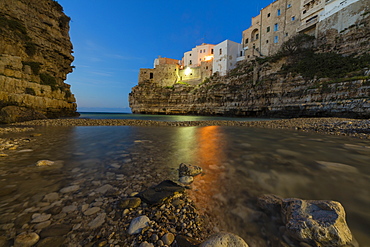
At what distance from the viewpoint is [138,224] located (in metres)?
1.57

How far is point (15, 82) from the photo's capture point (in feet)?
44.0

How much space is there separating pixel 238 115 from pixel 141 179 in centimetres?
3639

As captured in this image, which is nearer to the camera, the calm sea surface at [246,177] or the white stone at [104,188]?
the calm sea surface at [246,177]

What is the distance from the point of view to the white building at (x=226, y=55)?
47.7m

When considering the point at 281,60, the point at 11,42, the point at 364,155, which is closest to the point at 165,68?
the point at 281,60

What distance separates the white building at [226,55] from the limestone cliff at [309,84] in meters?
9.14

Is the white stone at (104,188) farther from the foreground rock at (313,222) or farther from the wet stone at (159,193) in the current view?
the foreground rock at (313,222)

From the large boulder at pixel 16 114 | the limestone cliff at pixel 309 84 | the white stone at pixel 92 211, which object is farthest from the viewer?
the limestone cliff at pixel 309 84

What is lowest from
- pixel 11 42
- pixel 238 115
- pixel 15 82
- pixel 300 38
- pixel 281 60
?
pixel 238 115

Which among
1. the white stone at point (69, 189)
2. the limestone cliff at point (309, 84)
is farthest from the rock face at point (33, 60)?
the limestone cliff at point (309, 84)

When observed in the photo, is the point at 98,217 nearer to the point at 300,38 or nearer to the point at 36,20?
the point at 36,20

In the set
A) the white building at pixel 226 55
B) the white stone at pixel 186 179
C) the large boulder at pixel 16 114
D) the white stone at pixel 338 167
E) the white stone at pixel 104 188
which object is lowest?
the white stone at pixel 338 167

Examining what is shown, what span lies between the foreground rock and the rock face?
1902cm

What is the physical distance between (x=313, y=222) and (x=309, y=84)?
93.2 feet
